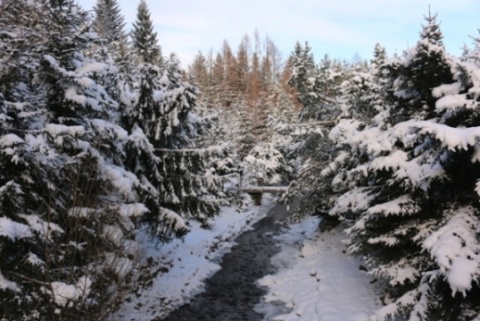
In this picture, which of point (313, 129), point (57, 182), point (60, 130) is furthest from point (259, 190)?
point (60, 130)

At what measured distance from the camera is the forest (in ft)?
19.8

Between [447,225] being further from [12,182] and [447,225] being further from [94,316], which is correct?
[12,182]

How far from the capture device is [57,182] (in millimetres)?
7770

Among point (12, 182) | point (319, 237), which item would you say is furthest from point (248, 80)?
point (12, 182)

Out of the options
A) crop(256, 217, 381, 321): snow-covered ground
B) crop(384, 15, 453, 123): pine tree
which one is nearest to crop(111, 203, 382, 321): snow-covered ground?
crop(256, 217, 381, 321): snow-covered ground

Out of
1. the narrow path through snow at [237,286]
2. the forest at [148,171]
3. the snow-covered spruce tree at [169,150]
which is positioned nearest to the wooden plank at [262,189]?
the narrow path through snow at [237,286]

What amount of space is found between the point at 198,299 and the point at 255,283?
2505 mm

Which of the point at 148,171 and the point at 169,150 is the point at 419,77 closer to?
the point at 169,150

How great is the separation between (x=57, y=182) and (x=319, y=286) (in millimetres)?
7617

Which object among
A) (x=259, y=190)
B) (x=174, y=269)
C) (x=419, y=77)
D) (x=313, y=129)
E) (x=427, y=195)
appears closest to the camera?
(x=427, y=195)

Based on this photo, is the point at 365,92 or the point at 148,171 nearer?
the point at 148,171

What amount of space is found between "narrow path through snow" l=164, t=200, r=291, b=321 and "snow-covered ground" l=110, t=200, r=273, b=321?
13.2 inches

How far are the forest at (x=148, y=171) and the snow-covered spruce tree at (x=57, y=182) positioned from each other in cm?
3

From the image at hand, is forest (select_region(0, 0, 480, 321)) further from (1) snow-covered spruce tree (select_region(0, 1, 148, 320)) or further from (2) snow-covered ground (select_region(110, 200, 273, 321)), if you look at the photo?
(2) snow-covered ground (select_region(110, 200, 273, 321))
